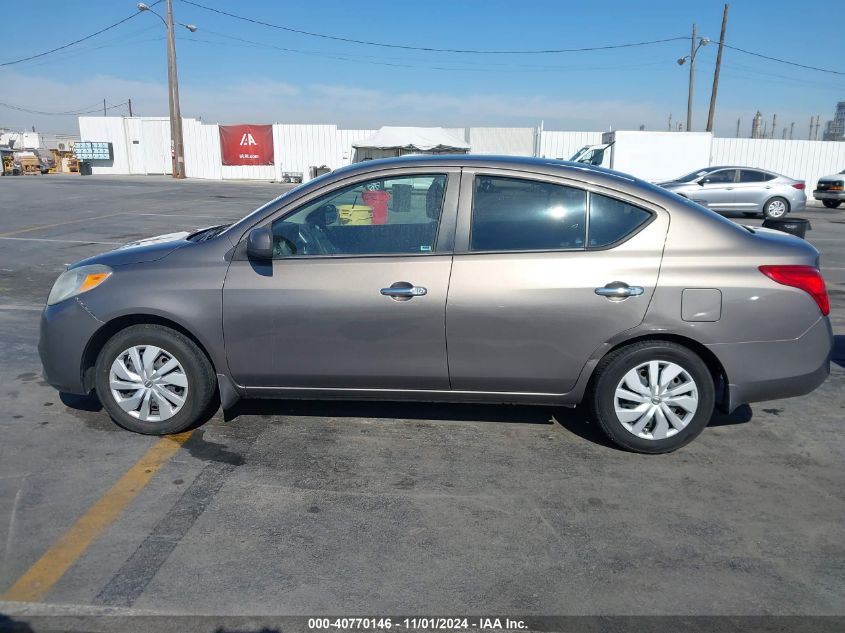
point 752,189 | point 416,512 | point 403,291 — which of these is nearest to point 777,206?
point 752,189

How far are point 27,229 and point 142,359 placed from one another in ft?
40.9

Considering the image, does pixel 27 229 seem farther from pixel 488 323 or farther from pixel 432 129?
pixel 432 129

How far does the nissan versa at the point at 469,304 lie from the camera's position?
12.3 ft

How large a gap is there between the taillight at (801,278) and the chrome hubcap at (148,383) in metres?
3.46

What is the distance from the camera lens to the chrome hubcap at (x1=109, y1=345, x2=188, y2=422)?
13.3 feet

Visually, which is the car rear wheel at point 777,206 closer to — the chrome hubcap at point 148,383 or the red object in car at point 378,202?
the red object in car at point 378,202

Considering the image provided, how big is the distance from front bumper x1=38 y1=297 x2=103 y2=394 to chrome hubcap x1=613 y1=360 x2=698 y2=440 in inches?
123

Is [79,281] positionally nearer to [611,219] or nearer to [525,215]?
[525,215]

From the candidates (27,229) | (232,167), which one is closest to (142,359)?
(27,229)

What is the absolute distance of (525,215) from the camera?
3885 mm

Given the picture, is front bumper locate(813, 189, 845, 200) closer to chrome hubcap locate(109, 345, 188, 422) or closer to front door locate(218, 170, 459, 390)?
front door locate(218, 170, 459, 390)

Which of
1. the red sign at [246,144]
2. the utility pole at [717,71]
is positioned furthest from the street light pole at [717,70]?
the red sign at [246,144]

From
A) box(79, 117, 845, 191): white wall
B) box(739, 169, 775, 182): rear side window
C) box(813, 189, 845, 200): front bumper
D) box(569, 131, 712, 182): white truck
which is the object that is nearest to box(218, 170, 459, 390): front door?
box(739, 169, 775, 182): rear side window

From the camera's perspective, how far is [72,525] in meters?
3.15
